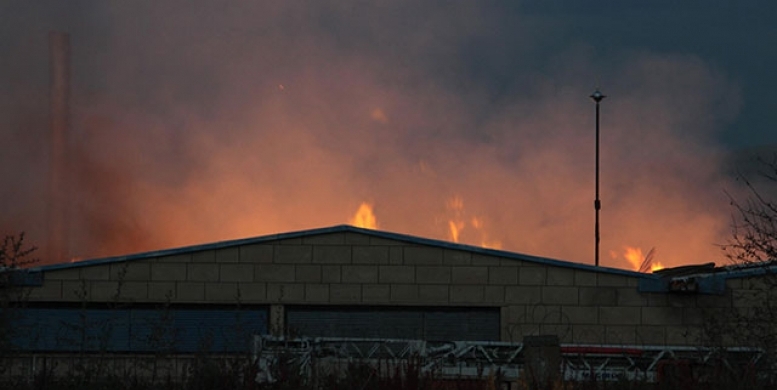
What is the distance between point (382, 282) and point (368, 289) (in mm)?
417

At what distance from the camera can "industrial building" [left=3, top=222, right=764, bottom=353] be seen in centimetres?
3039

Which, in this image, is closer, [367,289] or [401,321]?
[367,289]

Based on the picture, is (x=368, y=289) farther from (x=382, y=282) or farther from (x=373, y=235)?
(x=373, y=235)

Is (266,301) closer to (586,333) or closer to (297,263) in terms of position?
(297,263)

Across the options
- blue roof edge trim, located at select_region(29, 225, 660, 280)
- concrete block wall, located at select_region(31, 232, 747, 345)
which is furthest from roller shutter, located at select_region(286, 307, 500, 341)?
blue roof edge trim, located at select_region(29, 225, 660, 280)

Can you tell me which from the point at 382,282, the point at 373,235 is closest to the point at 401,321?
the point at 382,282

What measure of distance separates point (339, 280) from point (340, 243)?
98 cm

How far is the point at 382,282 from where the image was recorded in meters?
30.6

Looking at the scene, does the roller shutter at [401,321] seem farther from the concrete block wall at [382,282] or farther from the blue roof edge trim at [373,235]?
the blue roof edge trim at [373,235]

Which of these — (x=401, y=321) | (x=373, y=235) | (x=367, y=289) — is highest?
(x=373, y=235)

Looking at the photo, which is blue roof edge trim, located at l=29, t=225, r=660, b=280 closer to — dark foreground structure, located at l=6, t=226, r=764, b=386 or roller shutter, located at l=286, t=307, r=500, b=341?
dark foreground structure, located at l=6, t=226, r=764, b=386

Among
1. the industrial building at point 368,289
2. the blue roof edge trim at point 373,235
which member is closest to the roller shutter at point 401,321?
the industrial building at point 368,289

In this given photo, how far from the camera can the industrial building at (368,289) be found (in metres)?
30.4

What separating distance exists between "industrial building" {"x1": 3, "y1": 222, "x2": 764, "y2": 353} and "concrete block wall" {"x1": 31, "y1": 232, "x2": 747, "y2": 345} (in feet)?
0.09
